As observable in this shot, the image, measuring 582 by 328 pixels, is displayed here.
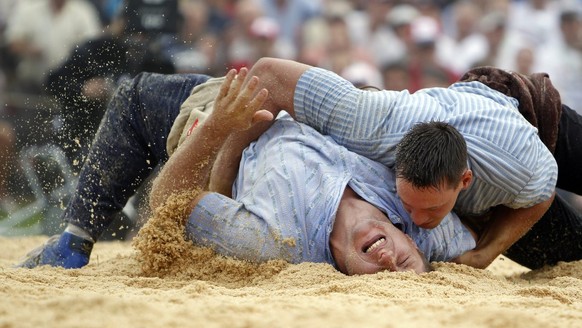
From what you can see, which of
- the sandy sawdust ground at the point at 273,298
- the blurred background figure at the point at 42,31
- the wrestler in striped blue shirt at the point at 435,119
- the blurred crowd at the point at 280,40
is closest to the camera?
the sandy sawdust ground at the point at 273,298

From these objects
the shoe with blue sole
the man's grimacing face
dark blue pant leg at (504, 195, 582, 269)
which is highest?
the man's grimacing face

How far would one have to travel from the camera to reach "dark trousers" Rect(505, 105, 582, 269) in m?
4.16

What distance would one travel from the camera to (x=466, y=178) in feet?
11.5

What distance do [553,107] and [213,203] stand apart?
1.50m

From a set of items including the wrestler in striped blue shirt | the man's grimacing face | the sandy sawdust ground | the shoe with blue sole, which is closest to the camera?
the sandy sawdust ground

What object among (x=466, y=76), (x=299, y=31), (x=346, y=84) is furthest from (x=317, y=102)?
(x=299, y=31)

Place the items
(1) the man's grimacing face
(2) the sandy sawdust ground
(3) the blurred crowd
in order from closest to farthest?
(2) the sandy sawdust ground, (1) the man's grimacing face, (3) the blurred crowd

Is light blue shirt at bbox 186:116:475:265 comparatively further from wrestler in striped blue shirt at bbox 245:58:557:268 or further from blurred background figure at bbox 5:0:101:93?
blurred background figure at bbox 5:0:101:93

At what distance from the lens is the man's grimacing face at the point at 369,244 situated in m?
3.43

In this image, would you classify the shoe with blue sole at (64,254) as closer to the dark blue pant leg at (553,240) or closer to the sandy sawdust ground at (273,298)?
the sandy sawdust ground at (273,298)

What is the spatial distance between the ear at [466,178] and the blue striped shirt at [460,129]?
0.06 metres

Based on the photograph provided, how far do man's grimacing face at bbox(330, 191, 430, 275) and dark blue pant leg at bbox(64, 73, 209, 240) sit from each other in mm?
1055

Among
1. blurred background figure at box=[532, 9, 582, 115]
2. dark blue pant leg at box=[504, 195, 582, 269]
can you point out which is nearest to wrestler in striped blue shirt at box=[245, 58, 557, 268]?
dark blue pant leg at box=[504, 195, 582, 269]

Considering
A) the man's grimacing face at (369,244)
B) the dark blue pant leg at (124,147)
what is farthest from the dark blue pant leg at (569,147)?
the dark blue pant leg at (124,147)
